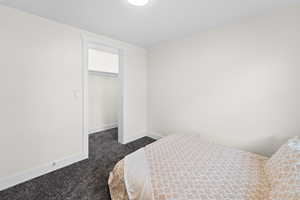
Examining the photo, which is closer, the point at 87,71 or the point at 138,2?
the point at 138,2

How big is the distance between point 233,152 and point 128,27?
2.41m

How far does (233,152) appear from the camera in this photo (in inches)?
65.1

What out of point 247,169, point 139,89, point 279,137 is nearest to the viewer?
point 247,169

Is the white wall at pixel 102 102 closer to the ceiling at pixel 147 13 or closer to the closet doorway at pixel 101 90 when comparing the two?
the closet doorway at pixel 101 90

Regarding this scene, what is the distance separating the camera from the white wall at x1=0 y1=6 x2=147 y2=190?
1650mm

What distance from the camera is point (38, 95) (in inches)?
73.3

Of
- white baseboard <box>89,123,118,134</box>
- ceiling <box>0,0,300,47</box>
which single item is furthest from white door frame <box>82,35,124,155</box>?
white baseboard <box>89,123,118,134</box>

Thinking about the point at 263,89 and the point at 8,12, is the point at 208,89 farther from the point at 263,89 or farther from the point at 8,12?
the point at 8,12

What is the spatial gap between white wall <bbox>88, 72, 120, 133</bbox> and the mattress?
2.34 meters

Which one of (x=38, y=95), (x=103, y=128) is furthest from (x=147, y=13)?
(x=103, y=128)

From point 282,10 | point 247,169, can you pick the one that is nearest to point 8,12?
point 247,169

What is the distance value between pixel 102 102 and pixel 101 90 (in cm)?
36

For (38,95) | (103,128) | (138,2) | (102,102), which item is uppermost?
(138,2)

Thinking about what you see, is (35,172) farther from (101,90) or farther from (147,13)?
(147,13)
